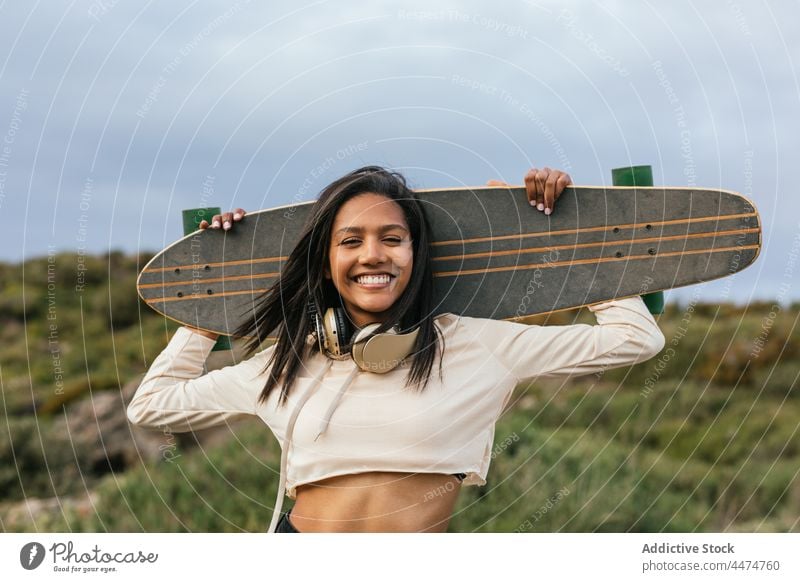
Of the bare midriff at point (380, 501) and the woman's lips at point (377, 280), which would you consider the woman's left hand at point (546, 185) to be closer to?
the woman's lips at point (377, 280)

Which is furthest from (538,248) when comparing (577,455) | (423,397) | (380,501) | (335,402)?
(577,455)

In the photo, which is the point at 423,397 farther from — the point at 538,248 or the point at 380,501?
the point at 538,248

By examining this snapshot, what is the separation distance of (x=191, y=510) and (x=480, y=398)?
561cm

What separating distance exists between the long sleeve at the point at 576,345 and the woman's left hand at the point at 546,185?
0.53 meters

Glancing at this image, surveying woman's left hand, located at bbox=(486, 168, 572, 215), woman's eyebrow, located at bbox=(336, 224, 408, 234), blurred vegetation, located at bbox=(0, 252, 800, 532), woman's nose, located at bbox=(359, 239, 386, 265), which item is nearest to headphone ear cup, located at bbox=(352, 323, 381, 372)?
woman's nose, located at bbox=(359, 239, 386, 265)

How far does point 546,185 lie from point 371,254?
0.76 m

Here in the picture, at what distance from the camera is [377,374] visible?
10.9 ft

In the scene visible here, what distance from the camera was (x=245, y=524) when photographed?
794 cm

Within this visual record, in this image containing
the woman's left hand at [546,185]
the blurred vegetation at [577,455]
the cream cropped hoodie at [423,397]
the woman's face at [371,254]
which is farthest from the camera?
the blurred vegetation at [577,455]

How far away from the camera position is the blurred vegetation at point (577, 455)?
26.9 feet

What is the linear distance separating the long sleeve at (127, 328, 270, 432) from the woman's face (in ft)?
1.44

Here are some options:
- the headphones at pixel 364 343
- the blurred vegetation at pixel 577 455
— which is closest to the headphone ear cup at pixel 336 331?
the headphones at pixel 364 343

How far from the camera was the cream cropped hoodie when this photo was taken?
3.20 metres
